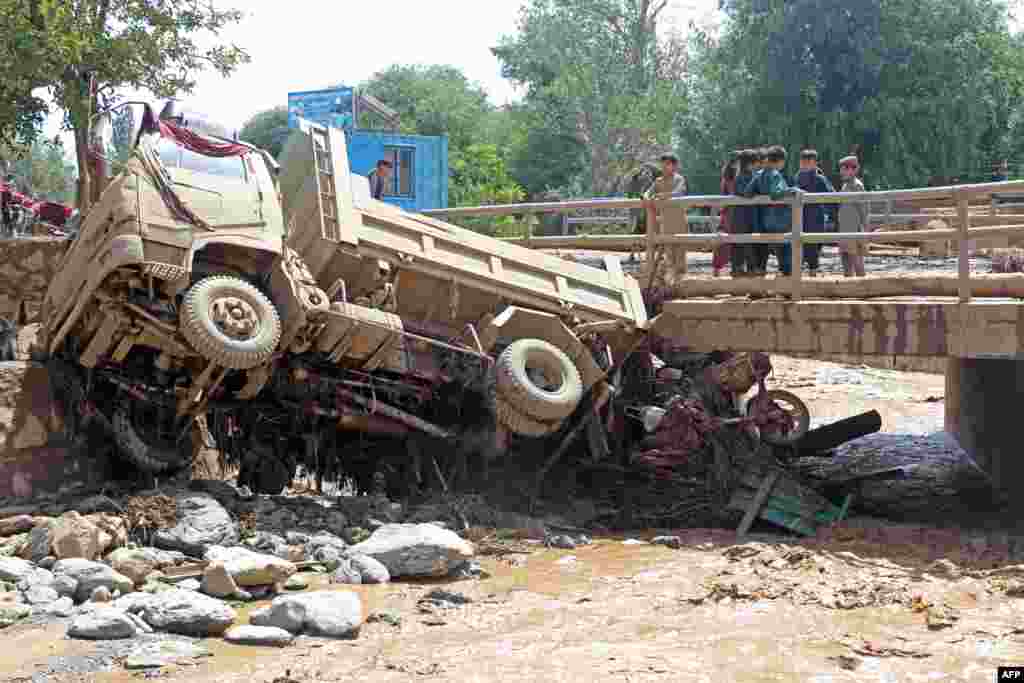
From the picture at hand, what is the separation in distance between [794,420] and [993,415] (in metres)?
3.34

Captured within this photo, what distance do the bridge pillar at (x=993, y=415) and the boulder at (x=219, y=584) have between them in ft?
26.4

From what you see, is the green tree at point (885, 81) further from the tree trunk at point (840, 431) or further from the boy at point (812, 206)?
the boy at point (812, 206)

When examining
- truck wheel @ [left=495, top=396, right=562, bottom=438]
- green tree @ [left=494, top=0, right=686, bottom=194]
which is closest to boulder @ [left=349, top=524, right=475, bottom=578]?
truck wheel @ [left=495, top=396, right=562, bottom=438]

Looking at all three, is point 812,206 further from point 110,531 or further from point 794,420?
point 110,531

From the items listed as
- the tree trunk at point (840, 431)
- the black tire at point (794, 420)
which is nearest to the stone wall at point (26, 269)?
the black tire at point (794, 420)

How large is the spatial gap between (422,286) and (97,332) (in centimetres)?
262

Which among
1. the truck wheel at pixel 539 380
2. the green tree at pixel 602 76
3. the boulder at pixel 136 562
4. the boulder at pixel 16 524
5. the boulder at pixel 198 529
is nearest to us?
the boulder at pixel 136 562

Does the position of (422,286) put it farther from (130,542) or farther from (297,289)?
(130,542)

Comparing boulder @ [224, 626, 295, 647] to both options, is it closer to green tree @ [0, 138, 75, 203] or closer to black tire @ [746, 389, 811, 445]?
black tire @ [746, 389, 811, 445]

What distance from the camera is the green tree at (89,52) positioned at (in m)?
16.1

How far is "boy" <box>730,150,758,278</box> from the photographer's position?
41.9 feet

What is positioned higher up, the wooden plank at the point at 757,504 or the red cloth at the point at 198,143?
the red cloth at the point at 198,143

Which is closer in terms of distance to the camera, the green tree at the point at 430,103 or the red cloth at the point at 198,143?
the red cloth at the point at 198,143

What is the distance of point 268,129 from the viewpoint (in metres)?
53.6
